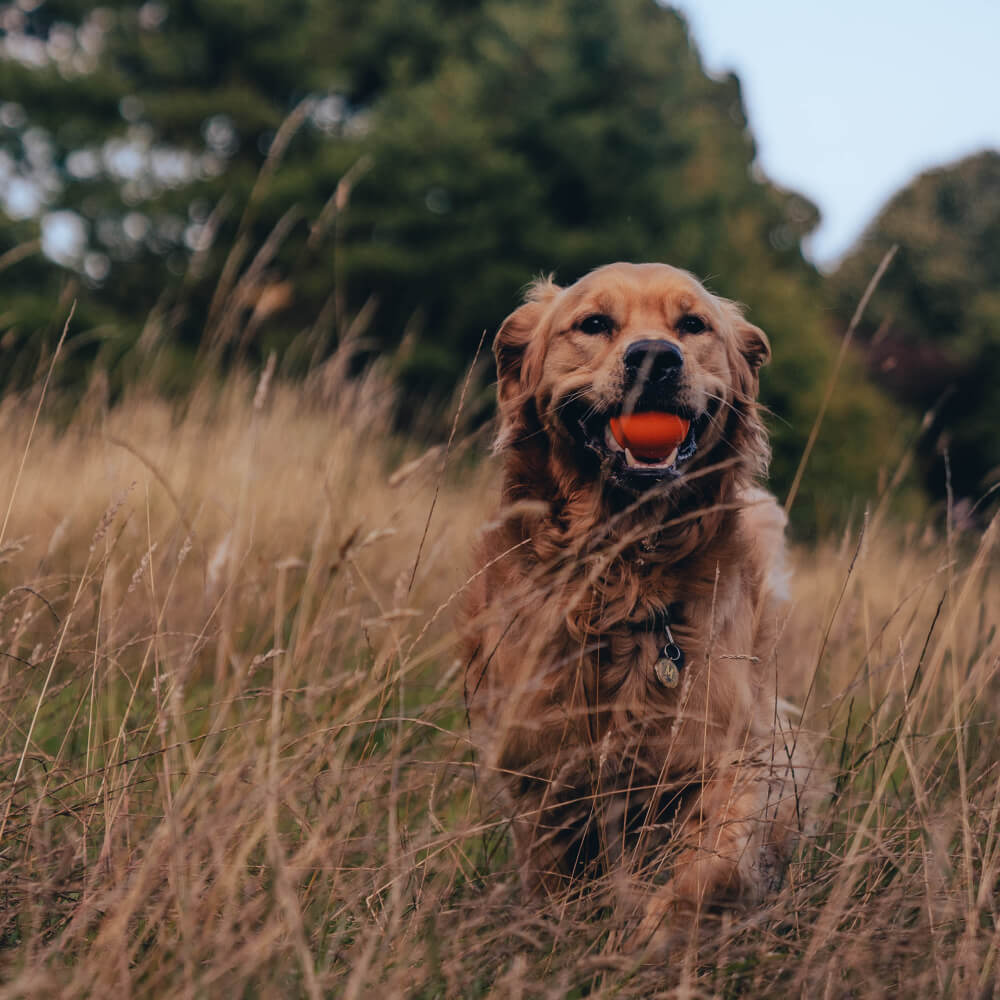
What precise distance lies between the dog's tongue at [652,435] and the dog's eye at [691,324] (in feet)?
1.56

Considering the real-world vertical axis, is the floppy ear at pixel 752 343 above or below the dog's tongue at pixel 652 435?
above

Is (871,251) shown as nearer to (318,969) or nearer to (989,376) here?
(989,376)

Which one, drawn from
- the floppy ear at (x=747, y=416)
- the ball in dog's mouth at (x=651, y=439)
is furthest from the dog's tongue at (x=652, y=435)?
the floppy ear at (x=747, y=416)

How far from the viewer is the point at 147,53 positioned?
14422 mm

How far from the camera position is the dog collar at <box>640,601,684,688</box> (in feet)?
7.51

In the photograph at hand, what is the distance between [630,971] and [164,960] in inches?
26.3

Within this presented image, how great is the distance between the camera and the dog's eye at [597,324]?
2.84 metres

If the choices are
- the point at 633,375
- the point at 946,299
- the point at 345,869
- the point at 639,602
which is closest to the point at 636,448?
the point at 633,375

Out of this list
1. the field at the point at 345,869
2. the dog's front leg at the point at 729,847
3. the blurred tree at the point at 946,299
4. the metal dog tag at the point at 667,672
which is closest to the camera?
the field at the point at 345,869

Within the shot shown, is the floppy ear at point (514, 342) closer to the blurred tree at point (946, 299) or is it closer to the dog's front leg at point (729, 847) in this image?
the dog's front leg at point (729, 847)

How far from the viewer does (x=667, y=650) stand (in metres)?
2.36

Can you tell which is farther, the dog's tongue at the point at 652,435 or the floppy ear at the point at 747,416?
the floppy ear at the point at 747,416

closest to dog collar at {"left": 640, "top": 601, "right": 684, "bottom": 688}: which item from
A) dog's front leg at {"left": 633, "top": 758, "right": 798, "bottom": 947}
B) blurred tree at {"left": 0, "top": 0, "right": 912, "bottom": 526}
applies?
dog's front leg at {"left": 633, "top": 758, "right": 798, "bottom": 947}

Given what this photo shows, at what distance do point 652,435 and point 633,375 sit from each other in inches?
6.5
